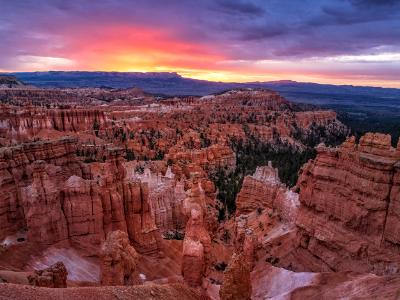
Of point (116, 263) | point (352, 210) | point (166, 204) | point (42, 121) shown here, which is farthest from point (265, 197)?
point (42, 121)

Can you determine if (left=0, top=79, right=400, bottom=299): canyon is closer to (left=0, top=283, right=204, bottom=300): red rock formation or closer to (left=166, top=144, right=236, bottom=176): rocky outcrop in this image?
(left=0, top=283, right=204, bottom=300): red rock formation

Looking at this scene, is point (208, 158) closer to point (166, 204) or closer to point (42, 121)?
point (166, 204)

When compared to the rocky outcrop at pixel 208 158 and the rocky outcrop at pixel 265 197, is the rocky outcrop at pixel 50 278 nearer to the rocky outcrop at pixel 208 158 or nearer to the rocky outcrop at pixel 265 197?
the rocky outcrop at pixel 265 197

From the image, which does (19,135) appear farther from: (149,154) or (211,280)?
(211,280)

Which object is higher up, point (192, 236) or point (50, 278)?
point (50, 278)

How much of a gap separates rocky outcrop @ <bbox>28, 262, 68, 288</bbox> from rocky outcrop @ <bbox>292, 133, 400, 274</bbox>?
10.9m

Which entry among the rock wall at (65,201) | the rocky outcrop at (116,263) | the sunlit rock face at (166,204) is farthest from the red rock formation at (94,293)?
the sunlit rock face at (166,204)

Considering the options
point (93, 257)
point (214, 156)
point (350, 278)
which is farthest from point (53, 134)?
point (350, 278)

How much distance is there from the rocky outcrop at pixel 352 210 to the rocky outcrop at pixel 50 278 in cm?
1086

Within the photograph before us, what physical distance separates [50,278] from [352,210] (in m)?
11.8

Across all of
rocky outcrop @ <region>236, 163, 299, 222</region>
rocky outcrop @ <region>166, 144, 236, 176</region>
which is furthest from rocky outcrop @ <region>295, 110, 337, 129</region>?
rocky outcrop @ <region>236, 163, 299, 222</region>

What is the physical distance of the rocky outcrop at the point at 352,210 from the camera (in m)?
15.2

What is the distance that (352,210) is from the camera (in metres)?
16.4

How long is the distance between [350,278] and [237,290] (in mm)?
4836
